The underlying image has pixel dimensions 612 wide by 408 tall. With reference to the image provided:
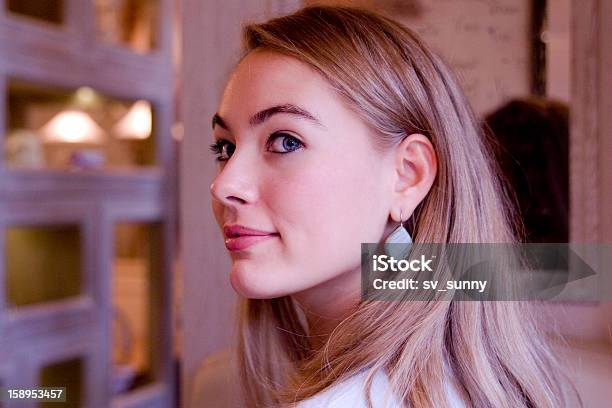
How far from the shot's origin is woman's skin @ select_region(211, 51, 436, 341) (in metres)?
0.52

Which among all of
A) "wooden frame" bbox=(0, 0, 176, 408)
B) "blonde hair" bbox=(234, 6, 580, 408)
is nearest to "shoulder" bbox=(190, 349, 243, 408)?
"blonde hair" bbox=(234, 6, 580, 408)

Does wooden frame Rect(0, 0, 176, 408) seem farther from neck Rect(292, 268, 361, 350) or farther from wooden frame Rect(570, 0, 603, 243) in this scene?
wooden frame Rect(570, 0, 603, 243)

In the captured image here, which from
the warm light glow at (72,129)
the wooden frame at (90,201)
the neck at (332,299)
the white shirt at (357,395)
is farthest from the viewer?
the warm light glow at (72,129)

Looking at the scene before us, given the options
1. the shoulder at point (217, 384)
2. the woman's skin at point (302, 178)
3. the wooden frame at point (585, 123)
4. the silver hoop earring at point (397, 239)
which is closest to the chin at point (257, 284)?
the woman's skin at point (302, 178)

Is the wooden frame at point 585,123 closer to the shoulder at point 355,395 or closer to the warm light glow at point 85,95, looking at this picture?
the shoulder at point 355,395

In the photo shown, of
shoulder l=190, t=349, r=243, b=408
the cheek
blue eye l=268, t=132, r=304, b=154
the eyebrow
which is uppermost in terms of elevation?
the eyebrow

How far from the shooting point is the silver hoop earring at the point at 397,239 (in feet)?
1.79

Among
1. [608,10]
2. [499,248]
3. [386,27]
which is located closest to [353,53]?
[386,27]

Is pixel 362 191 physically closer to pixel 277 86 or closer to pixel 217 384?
pixel 277 86

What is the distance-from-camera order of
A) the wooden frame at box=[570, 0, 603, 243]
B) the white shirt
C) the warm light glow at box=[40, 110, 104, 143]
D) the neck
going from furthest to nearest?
the warm light glow at box=[40, 110, 104, 143]
the wooden frame at box=[570, 0, 603, 243]
the neck
the white shirt

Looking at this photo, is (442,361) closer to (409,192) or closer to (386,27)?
(409,192)

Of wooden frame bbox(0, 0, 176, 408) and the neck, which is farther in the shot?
wooden frame bbox(0, 0, 176, 408)

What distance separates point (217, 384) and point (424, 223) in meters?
0.37

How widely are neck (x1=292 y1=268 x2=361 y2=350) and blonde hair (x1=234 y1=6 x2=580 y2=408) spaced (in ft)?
0.07
